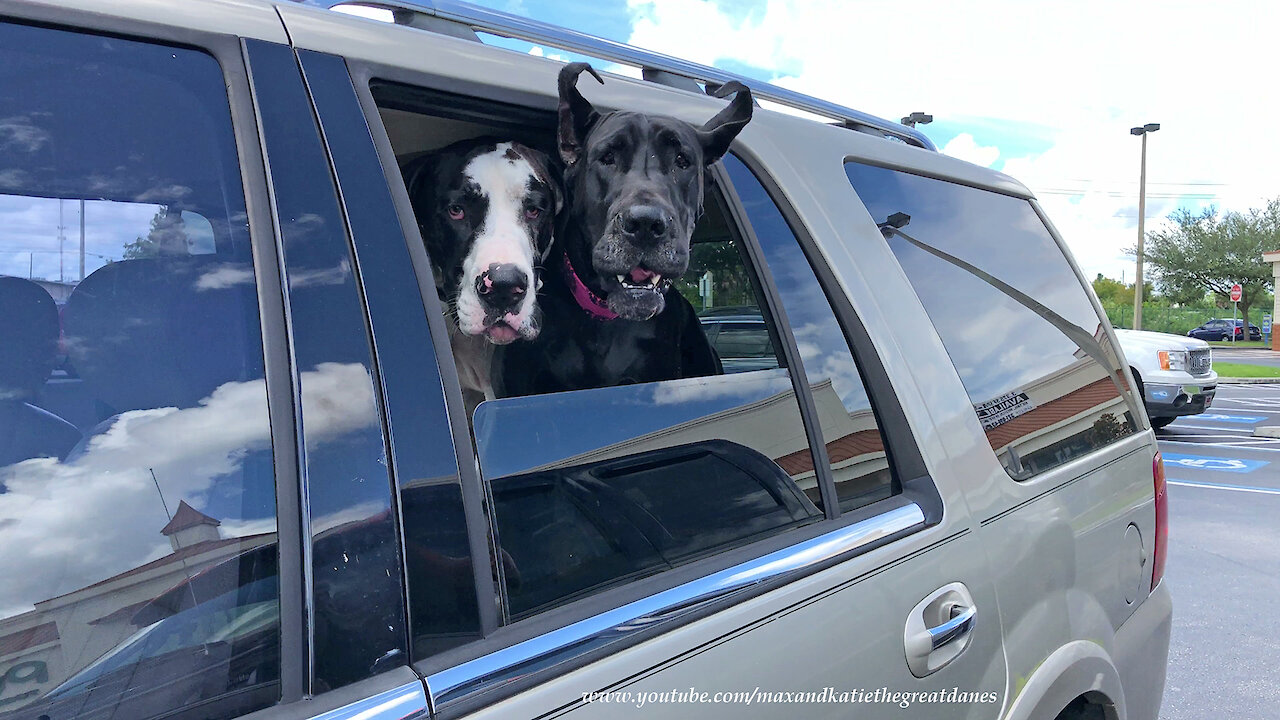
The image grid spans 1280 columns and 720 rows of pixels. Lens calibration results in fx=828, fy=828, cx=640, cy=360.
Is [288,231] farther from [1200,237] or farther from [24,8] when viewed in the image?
[1200,237]

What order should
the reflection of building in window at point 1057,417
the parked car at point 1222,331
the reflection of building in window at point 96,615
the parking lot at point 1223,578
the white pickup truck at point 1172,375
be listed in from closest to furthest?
the reflection of building in window at point 96,615
the reflection of building in window at point 1057,417
the parking lot at point 1223,578
the white pickup truck at point 1172,375
the parked car at point 1222,331

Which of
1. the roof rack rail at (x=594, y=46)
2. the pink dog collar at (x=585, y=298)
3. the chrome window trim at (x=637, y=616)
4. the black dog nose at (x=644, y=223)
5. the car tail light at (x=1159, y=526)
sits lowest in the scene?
the car tail light at (x=1159, y=526)

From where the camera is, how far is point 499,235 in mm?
1583

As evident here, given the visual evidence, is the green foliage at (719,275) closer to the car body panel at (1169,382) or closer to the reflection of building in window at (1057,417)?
the reflection of building in window at (1057,417)

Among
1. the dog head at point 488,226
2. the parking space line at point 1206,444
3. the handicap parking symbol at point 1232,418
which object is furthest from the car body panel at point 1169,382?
Answer: the dog head at point 488,226

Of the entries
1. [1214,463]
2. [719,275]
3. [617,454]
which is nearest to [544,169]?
[719,275]

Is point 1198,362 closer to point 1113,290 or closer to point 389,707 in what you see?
point 389,707

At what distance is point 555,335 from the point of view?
62.0 inches

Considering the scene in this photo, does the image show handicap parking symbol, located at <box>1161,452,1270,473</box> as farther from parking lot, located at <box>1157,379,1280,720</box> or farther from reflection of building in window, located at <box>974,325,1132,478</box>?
reflection of building in window, located at <box>974,325,1132,478</box>

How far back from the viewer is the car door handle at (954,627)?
1.51 m

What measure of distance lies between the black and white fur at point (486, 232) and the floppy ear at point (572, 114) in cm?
9

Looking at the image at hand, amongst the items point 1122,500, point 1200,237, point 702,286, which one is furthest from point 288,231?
point 1200,237

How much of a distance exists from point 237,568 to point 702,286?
1121mm

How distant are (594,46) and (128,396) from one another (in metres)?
1.13
